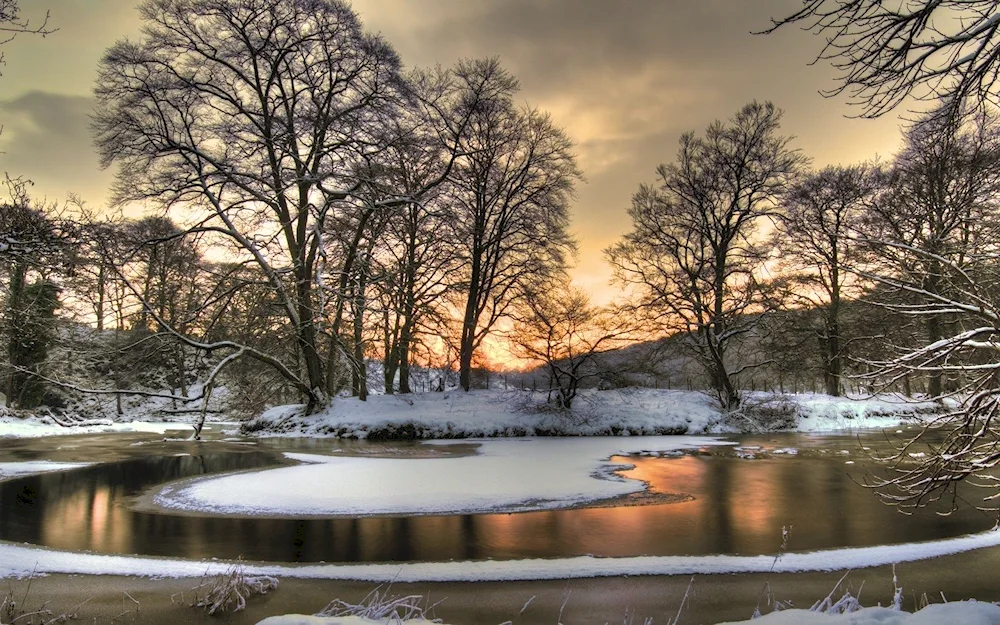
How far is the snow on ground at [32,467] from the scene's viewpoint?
41.2 feet

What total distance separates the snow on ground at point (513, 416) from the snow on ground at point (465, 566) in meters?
13.9

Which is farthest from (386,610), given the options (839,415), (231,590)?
(839,415)

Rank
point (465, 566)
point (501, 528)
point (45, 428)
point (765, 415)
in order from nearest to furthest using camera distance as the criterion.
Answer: point (465, 566)
point (501, 528)
point (45, 428)
point (765, 415)

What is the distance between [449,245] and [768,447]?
14.9 meters

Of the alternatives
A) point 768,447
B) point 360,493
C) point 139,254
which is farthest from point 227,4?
point 768,447

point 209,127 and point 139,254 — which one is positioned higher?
point 209,127

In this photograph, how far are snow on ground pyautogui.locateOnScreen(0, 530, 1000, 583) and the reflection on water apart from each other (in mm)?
308

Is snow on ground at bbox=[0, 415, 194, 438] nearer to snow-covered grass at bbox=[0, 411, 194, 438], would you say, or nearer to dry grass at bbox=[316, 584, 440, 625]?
snow-covered grass at bbox=[0, 411, 194, 438]

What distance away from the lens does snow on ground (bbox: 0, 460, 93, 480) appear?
41.2 feet

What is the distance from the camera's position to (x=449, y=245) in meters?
25.7

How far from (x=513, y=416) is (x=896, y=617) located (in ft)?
58.5

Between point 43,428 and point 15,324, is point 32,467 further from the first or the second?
point 43,428

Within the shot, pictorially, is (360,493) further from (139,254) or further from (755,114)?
(755,114)

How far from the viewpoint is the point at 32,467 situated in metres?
13.4
